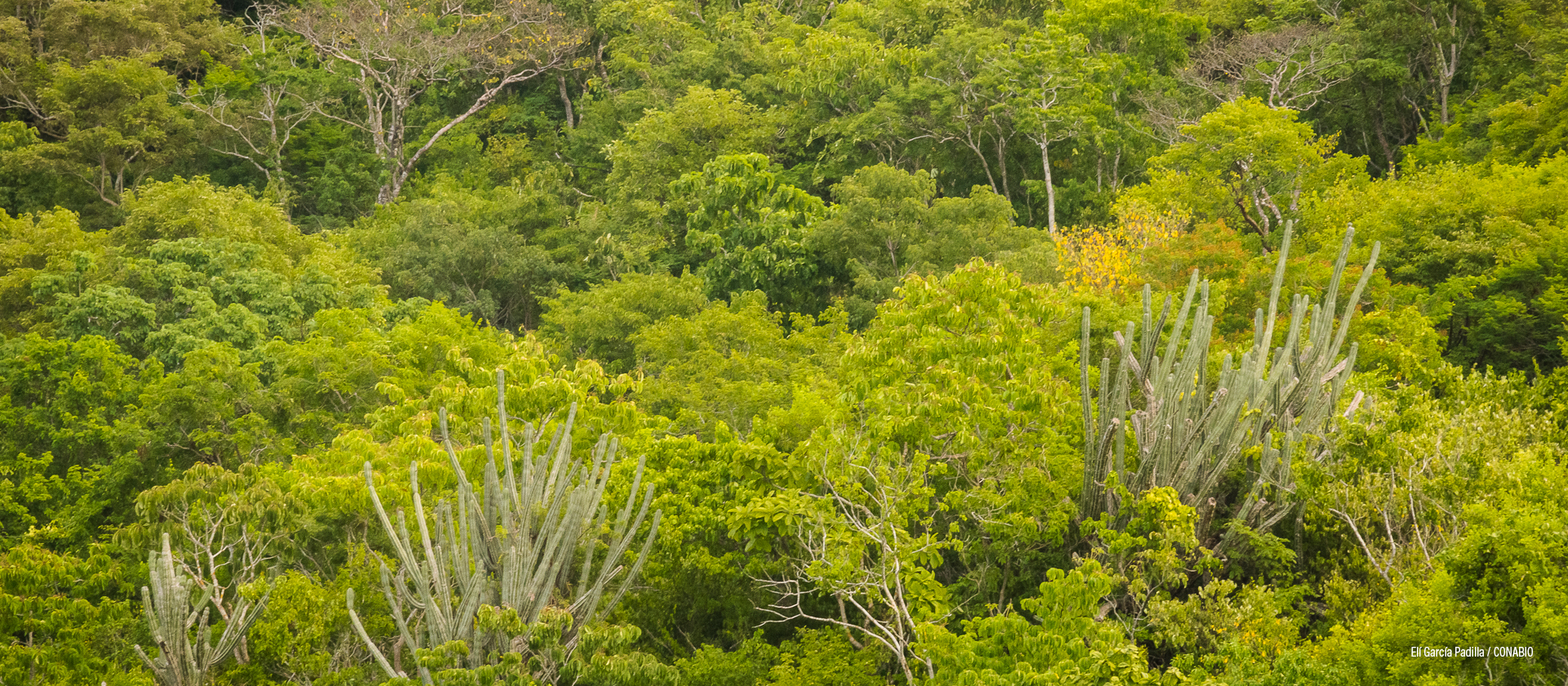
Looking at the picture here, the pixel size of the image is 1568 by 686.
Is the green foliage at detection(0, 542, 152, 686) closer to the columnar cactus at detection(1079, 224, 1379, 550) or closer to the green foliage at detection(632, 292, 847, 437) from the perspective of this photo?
the green foliage at detection(632, 292, 847, 437)

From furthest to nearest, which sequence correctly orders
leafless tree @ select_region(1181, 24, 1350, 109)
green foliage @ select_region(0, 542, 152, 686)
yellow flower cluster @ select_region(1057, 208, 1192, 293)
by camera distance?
1. leafless tree @ select_region(1181, 24, 1350, 109)
2. yellow flower cluster @ select_region(1057, 208, 1192, 293)
3. green foliage @ select_region(0, 542, 152, 686)

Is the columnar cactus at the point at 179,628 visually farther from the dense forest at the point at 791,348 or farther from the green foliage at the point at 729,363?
the green foliage at the point at 729,363

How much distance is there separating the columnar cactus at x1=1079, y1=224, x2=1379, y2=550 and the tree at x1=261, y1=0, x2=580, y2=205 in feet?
112

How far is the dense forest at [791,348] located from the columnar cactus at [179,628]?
89 millimetres

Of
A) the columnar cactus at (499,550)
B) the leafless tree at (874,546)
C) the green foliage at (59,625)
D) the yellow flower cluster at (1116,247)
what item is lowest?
the green foliage at (59,625)

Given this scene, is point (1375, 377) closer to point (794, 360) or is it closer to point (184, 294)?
point (794, 360)

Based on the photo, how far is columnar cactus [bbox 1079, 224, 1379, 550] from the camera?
44.5 ft

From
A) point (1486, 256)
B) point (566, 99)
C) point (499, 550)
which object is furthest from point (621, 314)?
point (566, 99)

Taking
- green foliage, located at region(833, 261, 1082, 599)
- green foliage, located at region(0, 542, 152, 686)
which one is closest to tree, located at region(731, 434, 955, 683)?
green foliage, located at region(833, 261, 1082, 599)

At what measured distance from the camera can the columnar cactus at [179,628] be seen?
46.5ft

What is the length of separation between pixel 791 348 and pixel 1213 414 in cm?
1402

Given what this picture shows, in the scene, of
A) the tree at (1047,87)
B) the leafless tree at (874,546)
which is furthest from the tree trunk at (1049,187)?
the leafless tree at (874,546)

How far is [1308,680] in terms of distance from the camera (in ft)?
35.2

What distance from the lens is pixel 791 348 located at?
2706 cm
